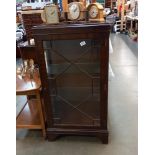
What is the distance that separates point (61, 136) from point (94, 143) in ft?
1.16

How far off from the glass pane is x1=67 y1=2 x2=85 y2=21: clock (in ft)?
1.01

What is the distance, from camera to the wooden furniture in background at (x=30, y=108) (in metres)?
1.70

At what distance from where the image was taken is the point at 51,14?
167 cm

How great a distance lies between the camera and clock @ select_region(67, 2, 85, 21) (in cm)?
171

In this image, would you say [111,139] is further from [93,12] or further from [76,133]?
[93,12]

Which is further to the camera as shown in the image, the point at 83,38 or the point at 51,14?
the point at 51,14

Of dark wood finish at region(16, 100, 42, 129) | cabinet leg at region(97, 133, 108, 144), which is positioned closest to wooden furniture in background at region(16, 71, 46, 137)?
dark wood finish at region(16, 100, 42, 129)

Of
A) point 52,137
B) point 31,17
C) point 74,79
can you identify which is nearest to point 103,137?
point 52,137

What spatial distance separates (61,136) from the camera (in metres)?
1.98

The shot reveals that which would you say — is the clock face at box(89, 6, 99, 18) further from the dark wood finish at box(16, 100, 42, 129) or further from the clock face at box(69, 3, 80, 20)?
the dark wood finish at box(16, 100, 42, 129)

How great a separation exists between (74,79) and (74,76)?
0.04 meters

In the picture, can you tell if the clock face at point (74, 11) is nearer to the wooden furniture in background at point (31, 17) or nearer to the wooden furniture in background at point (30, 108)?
the wooden furniture in background at point (31, 17)
